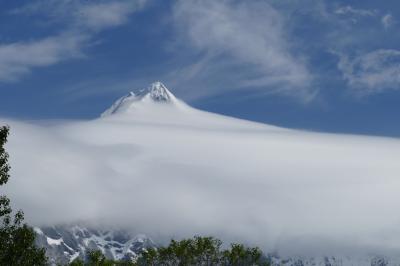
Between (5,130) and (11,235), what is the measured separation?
1256cm

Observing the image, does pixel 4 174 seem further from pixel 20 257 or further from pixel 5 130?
pixel 20 257

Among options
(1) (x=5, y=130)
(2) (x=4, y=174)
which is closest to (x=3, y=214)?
(2) (x=4, y=174)

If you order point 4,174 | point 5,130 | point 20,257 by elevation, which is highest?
point 5,130

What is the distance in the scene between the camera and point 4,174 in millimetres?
64062

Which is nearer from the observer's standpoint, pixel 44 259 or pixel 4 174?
pixel 4 174

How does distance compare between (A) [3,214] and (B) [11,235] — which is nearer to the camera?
(A) [3,214]

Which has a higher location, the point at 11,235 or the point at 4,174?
the point at 4,174

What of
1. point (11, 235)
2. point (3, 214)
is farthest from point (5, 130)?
point (11, 235)

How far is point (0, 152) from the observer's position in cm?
6412

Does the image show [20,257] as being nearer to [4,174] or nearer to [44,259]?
[44,259]

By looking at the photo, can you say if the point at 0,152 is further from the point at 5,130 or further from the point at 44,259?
the point at 44,259

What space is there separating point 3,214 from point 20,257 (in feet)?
25.7

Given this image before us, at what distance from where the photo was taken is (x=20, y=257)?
69.9 m

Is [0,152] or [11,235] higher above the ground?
[0,152]
